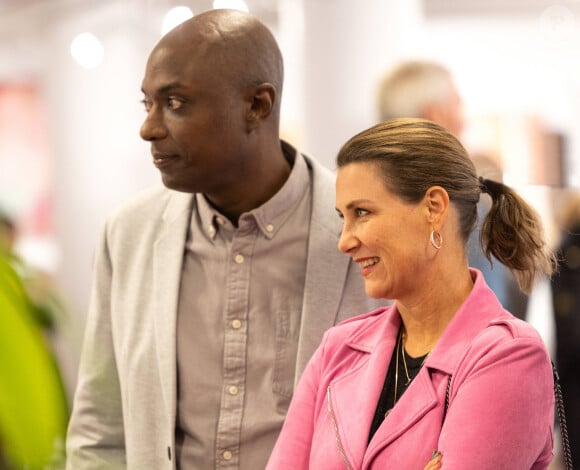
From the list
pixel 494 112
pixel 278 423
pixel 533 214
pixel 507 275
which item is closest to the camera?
pixel 533 214

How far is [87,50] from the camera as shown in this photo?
5680mm

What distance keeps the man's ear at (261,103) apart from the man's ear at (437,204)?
1.89ft

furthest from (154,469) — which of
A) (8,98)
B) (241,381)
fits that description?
(8,98)

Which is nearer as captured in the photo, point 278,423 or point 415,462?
point 415,462

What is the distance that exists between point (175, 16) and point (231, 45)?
299 centimetres

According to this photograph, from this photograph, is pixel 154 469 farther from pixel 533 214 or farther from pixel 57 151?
pixel 57 151

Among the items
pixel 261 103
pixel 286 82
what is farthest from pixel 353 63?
pixel 261 103

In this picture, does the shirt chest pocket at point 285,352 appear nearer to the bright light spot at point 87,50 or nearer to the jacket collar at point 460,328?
the jacket collar at point 460,328

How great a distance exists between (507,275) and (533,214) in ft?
1.90

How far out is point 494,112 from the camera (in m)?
4.75

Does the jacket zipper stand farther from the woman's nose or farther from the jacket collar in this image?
the woman's nose

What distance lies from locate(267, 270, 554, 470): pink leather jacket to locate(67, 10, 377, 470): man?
0.26 m

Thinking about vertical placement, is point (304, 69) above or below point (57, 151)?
above

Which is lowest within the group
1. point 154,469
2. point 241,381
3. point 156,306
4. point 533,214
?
point 154,469
